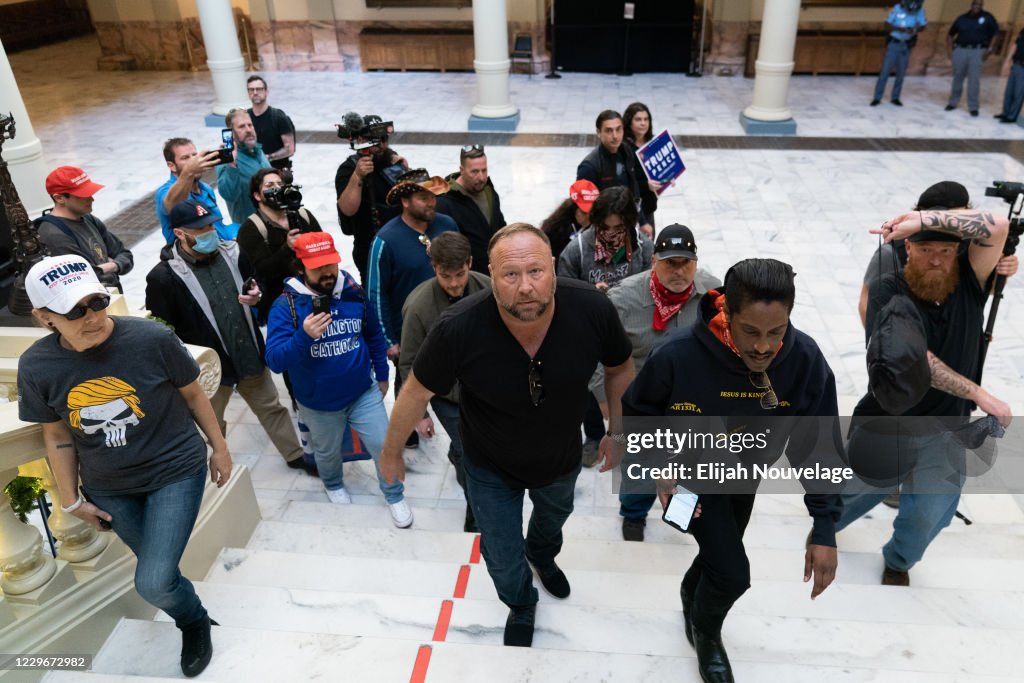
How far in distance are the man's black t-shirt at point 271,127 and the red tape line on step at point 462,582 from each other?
538 centimetres

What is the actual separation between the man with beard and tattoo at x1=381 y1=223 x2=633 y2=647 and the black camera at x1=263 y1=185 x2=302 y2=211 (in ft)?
6.32

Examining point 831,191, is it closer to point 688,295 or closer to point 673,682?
point 688,295

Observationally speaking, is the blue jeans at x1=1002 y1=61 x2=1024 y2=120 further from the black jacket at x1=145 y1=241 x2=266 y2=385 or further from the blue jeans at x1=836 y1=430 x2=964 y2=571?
the black jacket at x1=145 y1=241 x2=266 y2=385

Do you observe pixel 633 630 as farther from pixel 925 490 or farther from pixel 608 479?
pixel 608 479

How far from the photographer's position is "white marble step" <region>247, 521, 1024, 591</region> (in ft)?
11.8

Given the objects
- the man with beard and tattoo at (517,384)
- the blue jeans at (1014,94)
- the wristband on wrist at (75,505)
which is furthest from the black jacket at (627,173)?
the blue jeans at (1014,94)

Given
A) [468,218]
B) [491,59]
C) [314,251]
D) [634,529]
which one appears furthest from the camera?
[491,59]

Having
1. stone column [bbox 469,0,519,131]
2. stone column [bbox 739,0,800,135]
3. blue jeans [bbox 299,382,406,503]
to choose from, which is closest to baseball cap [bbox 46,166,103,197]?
blue jeans [bbox 299,382,406,503]

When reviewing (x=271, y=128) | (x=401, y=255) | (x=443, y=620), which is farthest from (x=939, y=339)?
(x=271, y=128)

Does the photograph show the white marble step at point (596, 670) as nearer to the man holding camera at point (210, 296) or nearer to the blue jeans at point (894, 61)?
the man holding camera at point (210, 296)

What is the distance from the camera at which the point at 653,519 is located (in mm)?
4086

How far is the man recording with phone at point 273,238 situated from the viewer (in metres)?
4.24

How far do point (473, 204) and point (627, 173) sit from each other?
1.43 m

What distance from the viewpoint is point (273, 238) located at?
4.31m
